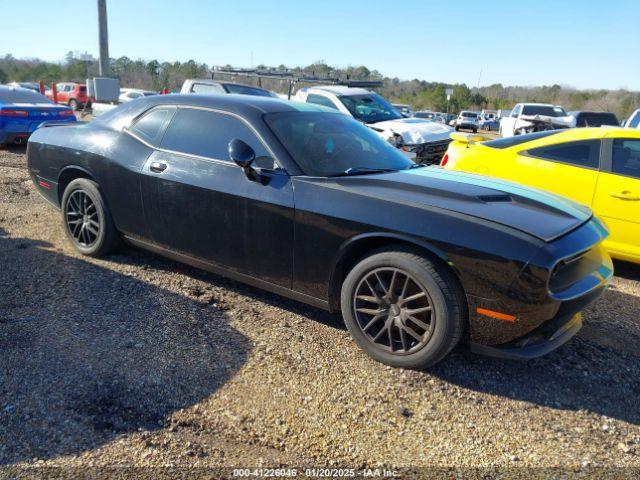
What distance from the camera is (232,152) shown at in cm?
319

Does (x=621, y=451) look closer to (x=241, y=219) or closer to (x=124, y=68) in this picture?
(x=241, y=219)

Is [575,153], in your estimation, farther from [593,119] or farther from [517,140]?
[593,119]

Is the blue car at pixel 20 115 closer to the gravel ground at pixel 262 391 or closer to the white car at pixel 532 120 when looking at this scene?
the gravel ground at pixel 262 391

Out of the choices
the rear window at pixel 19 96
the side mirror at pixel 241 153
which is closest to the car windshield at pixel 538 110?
the rear window at pixel 19 96

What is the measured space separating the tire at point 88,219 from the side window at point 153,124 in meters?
0.65

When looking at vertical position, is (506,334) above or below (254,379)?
above

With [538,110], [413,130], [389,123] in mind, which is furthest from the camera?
[538,110]

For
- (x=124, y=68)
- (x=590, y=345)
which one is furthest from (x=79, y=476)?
(x=124, y=68)

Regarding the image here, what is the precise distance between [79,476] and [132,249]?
2.87 meters

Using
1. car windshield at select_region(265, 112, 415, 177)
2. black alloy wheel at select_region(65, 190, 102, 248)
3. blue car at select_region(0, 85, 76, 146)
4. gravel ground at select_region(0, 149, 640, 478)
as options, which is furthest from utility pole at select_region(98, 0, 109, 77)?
car windshield at select_region(265, 112, 415, 177)

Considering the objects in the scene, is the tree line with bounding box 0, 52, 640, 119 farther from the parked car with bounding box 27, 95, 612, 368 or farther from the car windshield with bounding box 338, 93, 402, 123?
the parked car with bounding box 27, 95, 612, 368

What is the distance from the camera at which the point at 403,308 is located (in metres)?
2.87

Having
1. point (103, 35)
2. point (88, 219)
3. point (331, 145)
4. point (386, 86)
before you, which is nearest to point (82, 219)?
point (88, 219)

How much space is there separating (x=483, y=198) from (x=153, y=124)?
2.71 metres
